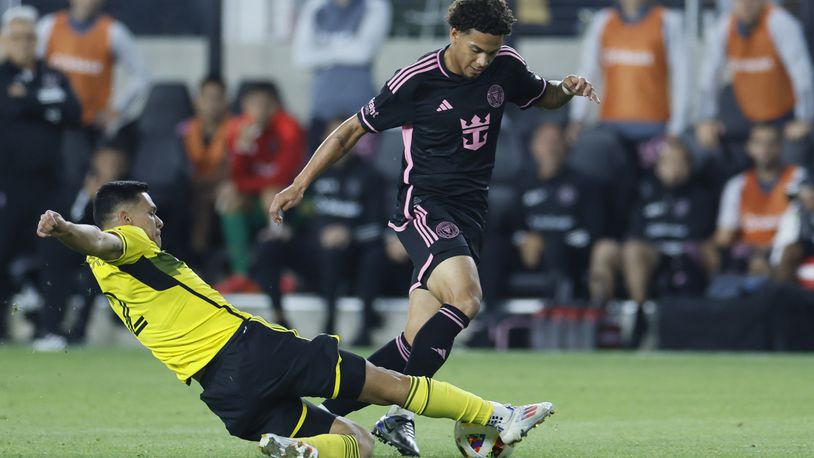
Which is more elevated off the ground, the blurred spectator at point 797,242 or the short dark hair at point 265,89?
the short dark hair at point 265,89

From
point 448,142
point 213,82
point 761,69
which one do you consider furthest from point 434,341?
point 213,82

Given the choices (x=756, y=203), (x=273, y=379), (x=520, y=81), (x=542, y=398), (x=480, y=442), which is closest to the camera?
(x=273, y=379)

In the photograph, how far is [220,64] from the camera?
15633mm

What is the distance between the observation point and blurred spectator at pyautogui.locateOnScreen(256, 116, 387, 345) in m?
14.0

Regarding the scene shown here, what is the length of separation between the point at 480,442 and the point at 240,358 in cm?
112

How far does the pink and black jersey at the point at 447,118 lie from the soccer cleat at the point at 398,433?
3.38 feet

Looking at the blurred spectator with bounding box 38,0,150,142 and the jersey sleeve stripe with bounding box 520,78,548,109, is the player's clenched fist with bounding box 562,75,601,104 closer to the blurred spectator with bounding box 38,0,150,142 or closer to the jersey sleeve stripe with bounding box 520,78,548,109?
the jersey sleeve stripe with bounding box 520,78,548,109

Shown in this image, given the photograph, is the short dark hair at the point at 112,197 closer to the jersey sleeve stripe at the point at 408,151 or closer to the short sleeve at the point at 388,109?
the short sleeve at the point at 388,109

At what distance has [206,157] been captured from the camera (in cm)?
1486

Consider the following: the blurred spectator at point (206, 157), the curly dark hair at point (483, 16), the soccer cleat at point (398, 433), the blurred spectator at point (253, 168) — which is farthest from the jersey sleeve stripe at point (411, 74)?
the blurred spectator at point (206, 157)

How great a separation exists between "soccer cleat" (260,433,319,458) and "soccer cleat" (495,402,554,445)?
849 millimetres

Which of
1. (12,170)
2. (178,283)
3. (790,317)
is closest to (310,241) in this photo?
(12,170)

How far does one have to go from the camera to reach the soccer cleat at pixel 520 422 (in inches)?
249

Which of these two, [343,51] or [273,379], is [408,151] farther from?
[343,51]
